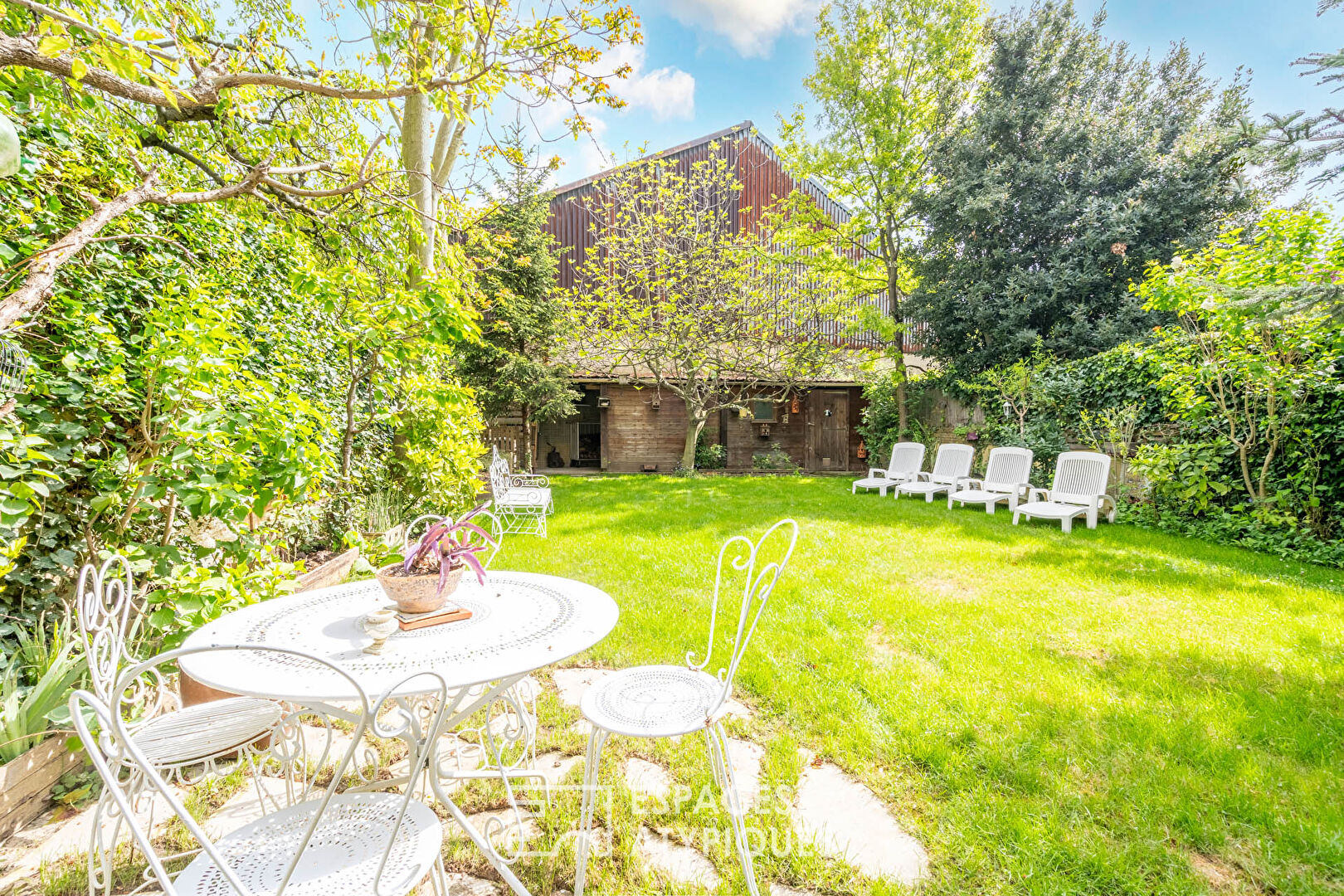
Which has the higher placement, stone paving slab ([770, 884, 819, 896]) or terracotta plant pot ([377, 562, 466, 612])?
terracotta plant pot ([377, 562, 466, 612])

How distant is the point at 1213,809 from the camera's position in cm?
185

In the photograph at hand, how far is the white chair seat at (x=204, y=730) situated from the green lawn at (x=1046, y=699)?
3.53 feet

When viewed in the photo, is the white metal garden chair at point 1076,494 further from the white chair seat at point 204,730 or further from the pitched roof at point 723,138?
the pitched roof at point 723,138

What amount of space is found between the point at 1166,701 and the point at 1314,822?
824 millimetres

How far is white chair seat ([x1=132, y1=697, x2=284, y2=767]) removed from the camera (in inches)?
59.6

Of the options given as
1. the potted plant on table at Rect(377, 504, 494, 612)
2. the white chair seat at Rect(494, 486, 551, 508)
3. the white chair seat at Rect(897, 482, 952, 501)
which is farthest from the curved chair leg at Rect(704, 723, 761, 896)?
the white chair seat at Rect(897, 482, 952, 501)

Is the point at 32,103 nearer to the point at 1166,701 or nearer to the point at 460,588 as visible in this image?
the point at 460,588

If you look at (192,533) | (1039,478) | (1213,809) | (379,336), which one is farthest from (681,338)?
(1213,809)

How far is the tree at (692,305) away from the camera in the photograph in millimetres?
11414

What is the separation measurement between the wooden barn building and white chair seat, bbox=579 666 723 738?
34.8 ft

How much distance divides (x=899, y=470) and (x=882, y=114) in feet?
24.9

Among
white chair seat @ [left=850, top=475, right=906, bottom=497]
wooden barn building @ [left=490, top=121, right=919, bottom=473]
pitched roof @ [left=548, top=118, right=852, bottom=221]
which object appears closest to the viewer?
white chair seat @ [left=850, top=475, right=906, bottom=497]

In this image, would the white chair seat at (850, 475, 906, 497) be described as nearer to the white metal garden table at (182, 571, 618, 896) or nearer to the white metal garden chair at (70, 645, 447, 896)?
the white metal garden table at (182, 571, 618, 896)

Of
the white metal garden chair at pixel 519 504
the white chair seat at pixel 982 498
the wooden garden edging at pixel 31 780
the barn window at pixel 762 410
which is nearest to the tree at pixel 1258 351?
the white chair seat at pixel 982 498
